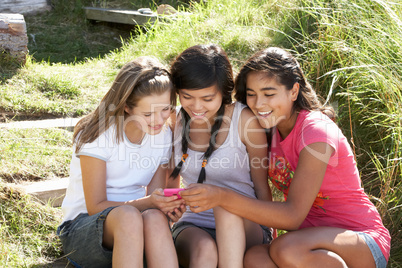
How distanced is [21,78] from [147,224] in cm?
281

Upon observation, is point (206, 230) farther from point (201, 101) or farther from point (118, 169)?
point (201, 101)

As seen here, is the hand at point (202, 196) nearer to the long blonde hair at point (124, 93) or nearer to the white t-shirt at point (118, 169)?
the white t-shirt at point (118, 169)

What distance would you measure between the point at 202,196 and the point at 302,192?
0.46 m

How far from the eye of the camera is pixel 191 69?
2379 mm

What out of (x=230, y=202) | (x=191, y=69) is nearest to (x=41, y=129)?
(x=191, y=69)

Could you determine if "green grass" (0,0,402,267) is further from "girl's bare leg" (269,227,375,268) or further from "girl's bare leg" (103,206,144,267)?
"girl's bare leg" (103,206,144,267)

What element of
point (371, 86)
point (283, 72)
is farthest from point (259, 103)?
point (371, 86)

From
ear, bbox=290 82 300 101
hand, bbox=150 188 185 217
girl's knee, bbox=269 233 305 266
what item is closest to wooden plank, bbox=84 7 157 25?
ear, bbox=290 82 300 101

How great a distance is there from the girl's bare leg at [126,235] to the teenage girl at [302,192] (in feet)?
0.87

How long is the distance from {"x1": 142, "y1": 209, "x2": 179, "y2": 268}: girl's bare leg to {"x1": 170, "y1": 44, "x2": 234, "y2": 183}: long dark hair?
0.42 m

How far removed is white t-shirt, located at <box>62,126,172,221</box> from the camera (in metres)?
2.38

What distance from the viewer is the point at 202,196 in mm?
2160

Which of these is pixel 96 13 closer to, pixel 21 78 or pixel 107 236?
pixel 21 78

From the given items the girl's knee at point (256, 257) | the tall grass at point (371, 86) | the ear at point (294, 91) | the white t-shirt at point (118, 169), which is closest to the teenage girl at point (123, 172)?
the white t-shirt at point (118, 169)
